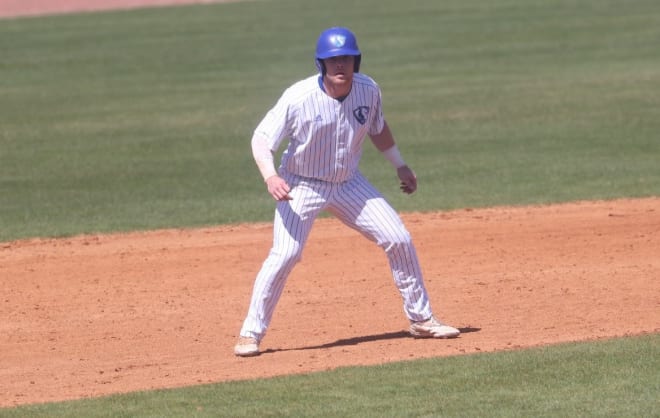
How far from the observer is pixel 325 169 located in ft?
25.4

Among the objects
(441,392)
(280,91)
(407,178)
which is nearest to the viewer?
(441,392)

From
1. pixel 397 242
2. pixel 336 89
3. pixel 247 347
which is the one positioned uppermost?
pixel 336 89

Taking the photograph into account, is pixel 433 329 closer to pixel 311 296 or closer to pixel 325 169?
pixel 325 169

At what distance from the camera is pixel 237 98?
20.4m

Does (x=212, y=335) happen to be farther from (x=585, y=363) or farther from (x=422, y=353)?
(x=585, y=363)

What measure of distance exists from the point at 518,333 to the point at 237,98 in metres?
12.6

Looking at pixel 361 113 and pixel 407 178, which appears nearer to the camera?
pixel 361 113

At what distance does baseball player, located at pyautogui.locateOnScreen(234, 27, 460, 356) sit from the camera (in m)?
7.52

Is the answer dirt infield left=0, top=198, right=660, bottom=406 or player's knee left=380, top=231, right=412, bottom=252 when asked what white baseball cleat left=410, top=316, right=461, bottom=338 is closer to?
dirt infield left=0, top=198, right=660, bottom=406

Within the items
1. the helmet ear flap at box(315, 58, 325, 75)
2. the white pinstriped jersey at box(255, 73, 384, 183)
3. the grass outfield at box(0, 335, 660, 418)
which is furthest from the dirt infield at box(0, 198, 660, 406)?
the helmet ear flap at box(315, 58, 325, 75)

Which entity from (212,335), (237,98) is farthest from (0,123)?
(212,335)

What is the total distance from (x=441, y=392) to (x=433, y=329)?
140cm

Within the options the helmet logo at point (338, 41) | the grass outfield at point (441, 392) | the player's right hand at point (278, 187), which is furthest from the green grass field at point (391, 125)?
the helmet logo at point (338, 41)

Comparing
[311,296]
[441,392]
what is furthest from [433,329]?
[311,296]
